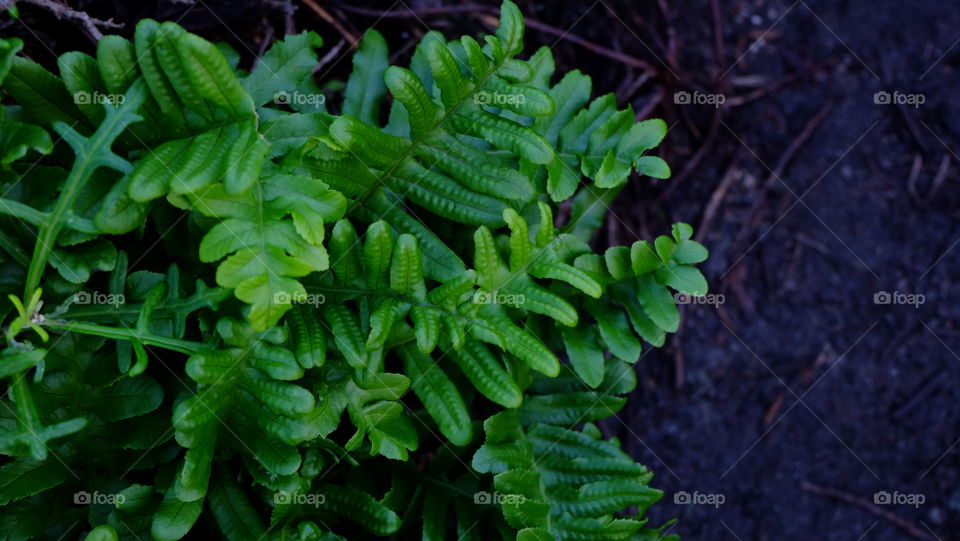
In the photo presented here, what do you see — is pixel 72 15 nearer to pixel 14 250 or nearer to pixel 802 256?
pixel 14 250

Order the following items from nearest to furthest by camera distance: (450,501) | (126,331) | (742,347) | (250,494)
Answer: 1. (126,331)
2. (250,494)
3. (450,501)
4. (742,347)

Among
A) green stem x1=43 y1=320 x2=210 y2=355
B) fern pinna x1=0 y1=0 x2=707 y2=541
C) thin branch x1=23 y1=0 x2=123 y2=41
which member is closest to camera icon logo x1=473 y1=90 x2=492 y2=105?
fern pinna x1=0 y1=0 x2=707 y2=541

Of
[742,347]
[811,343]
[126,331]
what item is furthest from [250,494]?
[811,343]

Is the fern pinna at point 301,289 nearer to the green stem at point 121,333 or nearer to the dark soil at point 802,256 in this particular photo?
the green stem at point 121,333

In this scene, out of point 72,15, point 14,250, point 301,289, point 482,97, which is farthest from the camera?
point 72,15

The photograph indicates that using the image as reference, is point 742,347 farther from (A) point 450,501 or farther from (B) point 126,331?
(B) point 126,331

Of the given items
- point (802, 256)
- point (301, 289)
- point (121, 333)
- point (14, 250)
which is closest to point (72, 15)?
point (14, 250)
